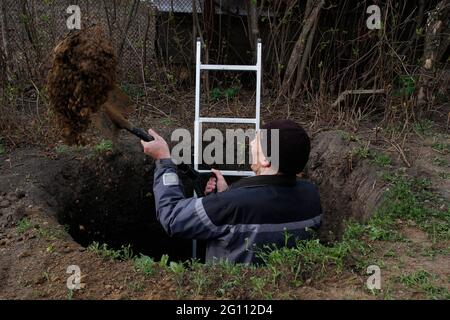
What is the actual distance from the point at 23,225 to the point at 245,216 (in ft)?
5.41

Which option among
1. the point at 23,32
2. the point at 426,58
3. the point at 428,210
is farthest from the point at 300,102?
the point at 23,32

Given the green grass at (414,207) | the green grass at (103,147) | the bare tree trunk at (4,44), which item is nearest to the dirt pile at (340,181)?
the green grass at (414,207)

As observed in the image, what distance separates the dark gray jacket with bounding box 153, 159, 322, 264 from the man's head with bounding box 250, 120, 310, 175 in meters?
0.08

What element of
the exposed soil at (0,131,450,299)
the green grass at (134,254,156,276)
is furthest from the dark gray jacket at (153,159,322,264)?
the exposed soil at (0,131,450,299)

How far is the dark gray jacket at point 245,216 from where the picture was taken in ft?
10.9

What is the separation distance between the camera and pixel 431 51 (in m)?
6.29

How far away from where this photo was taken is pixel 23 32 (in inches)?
255

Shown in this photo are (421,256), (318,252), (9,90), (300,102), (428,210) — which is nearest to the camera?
(318,252)

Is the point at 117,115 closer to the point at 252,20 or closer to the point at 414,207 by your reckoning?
the point at 414,207

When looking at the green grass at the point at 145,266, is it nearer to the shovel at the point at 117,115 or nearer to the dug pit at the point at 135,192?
the shovel at the point at 117,115

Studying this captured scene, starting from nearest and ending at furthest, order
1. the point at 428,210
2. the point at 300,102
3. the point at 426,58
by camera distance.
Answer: the point at 428,210 → the point at 426,58 → the point at 300,102

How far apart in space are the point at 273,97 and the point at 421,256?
146 inches

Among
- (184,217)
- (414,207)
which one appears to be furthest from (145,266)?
(414,207)

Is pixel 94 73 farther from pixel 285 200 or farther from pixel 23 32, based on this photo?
pixel 23 32
